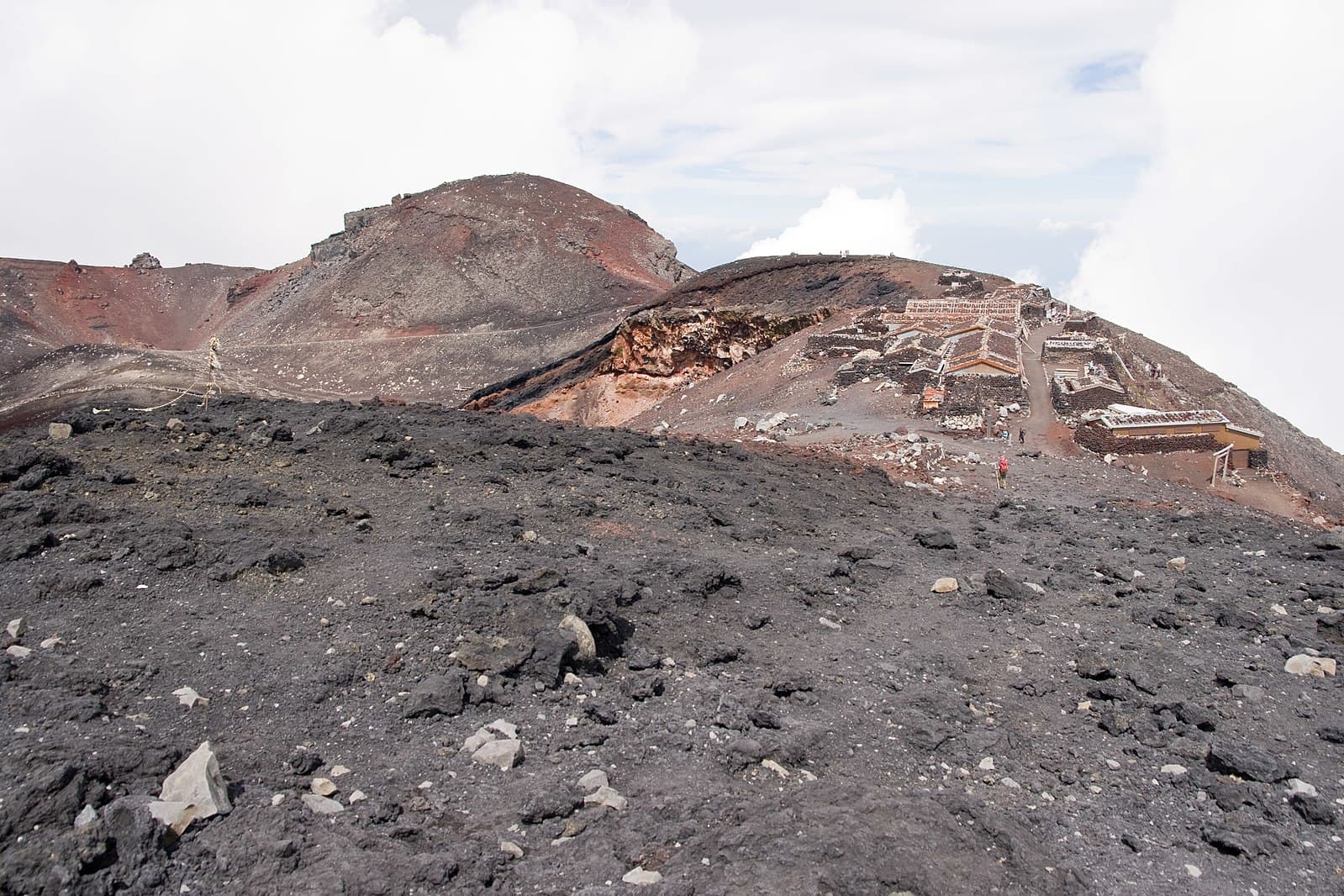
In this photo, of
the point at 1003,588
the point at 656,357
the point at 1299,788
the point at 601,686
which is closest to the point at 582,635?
the point at 601,686

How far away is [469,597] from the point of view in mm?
6113

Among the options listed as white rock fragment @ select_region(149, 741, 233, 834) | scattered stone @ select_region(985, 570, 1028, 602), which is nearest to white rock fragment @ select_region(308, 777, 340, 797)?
white rock fragment @ select_region(149, 741, 233, 834)

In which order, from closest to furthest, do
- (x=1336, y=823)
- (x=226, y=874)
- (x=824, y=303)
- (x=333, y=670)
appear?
(x=226, y=874) → (x=1336, y=823) → (x=333, y=670) → (x=824, y=303)

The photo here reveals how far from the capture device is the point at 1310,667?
664 cm

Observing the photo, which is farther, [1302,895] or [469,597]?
[469,597]

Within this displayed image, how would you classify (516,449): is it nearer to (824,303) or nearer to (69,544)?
(69,544)

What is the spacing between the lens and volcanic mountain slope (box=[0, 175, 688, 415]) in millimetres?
32250

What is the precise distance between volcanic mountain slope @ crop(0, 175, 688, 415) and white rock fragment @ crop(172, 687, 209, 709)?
25.0m

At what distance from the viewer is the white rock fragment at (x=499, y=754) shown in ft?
15.1

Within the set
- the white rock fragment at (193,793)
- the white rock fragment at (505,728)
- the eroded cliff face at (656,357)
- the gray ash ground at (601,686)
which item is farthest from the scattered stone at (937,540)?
the eroded cliff face at (656,357)

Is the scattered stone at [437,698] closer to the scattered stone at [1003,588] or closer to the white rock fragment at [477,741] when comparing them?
the white rock fragment at [477,741]

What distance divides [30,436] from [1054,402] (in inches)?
668

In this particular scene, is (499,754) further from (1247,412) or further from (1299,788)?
(1247,412)

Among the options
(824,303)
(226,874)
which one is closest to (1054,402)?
(824,303)
